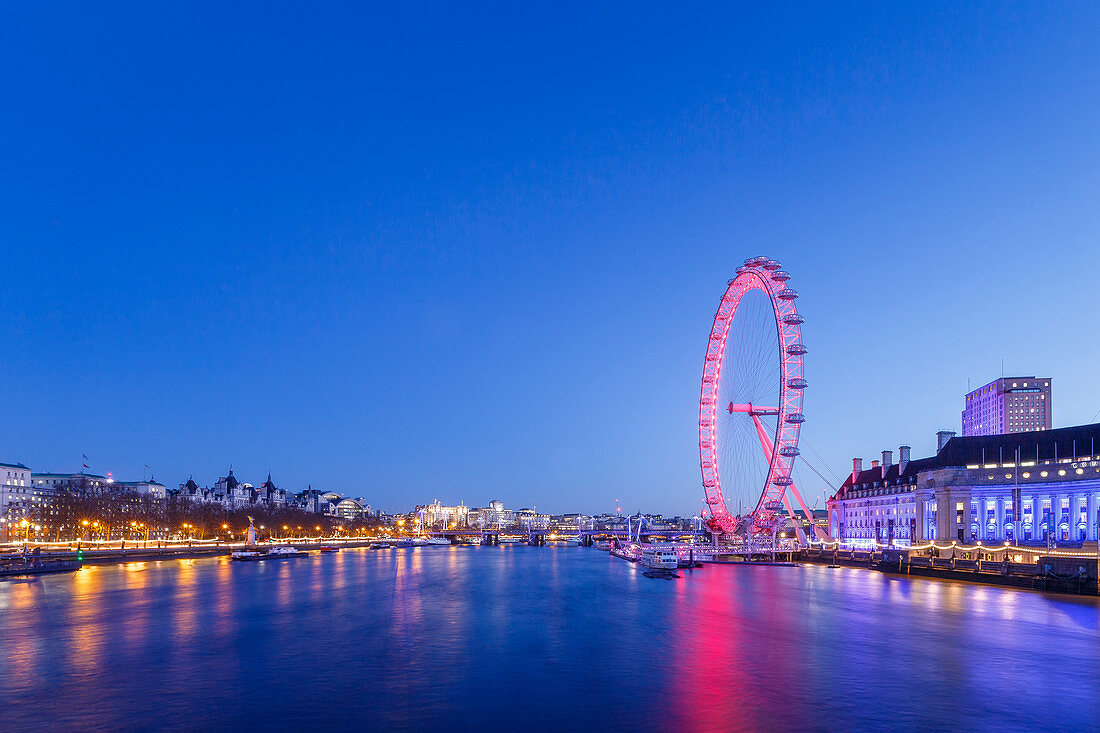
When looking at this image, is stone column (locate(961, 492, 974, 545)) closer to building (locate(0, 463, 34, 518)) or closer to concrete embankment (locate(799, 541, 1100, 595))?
concrete embankment (locate(799, 541, 1100, 595))

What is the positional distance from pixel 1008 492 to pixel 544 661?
7744 centimetres

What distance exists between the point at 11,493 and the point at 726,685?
16403 cm

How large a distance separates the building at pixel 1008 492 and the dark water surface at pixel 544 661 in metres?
32.6

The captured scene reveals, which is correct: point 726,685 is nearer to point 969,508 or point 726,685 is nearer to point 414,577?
point 414,577

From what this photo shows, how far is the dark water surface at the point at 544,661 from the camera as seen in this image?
23.5m

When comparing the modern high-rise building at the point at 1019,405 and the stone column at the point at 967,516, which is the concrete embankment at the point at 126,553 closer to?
the stone column at the point at 967,516

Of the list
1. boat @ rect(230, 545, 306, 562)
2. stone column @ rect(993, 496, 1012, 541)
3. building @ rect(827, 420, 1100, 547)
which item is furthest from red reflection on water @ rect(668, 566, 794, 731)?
boat @ rect(230, 545, 306, 562)

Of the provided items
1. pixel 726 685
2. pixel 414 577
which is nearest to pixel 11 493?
pixel 414 577

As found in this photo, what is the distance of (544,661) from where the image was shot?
1261 inches

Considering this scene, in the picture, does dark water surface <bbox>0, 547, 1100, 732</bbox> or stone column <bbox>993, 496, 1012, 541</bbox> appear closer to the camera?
dark water surface <bbox>0, 547, 1100, 732</bbox>

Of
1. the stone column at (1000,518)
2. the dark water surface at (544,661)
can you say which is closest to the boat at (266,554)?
the dark water surface at (544,661)

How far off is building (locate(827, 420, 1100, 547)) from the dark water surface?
32.6m

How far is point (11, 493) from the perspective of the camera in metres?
152

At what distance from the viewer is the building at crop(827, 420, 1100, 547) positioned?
8319cm
